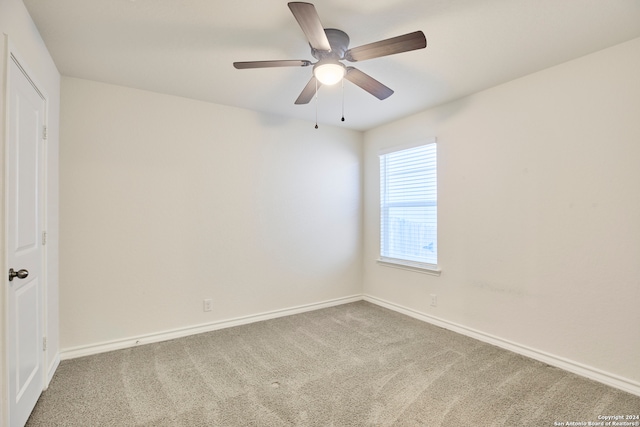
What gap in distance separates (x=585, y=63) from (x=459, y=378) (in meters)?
2.53

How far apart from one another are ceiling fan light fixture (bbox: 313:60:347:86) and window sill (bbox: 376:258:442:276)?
236cm

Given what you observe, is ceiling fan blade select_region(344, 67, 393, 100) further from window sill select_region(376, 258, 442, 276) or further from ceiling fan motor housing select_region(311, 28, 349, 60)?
window sill select_region(376, 258, 442, 276)

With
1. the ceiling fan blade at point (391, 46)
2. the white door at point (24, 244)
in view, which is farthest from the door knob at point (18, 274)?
Answer: the ceiling fan blade at point (391, 46)

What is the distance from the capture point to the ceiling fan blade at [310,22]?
4.82ft

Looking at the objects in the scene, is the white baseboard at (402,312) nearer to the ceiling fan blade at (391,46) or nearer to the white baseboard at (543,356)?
the white baseboard at (543,356)

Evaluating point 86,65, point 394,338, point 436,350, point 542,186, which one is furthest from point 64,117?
point 542,186

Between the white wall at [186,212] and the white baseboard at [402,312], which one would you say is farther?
the white wall at [186,212]

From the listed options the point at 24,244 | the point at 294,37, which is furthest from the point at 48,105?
the point at 294,37

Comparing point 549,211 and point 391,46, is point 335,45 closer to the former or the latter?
point 391,46

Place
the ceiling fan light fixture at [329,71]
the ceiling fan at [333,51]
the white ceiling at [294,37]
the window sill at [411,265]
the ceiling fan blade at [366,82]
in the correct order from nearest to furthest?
the ceiling fan at [333,51], the white ceiling at [294,37], the ceiling fan light fixture at [329,71], the ceiling fan blade at [366,82], the window sill at [411,265]

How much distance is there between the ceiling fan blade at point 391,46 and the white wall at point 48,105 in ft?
5.78

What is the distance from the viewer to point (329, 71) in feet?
6.60

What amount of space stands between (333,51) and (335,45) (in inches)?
2.5

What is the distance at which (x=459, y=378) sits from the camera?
7.69 feet
